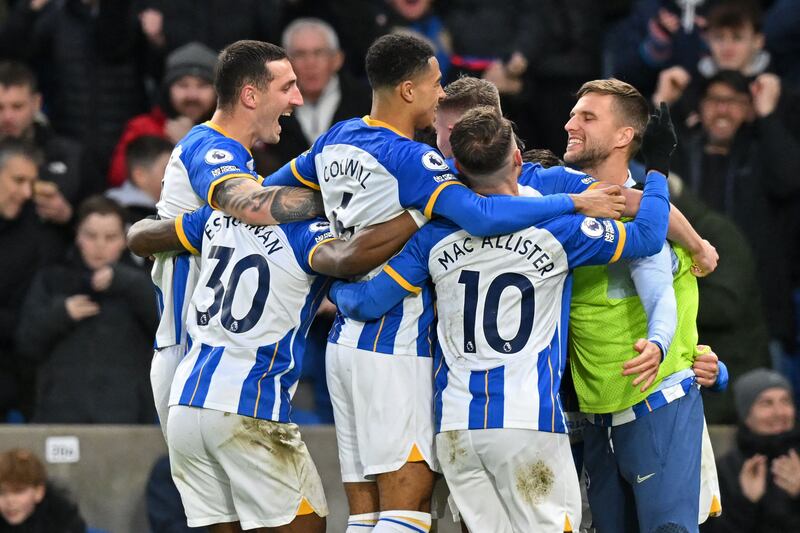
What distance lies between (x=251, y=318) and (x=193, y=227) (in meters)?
0.52

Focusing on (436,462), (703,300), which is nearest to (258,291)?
(436,462)

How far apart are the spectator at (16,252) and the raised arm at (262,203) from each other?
3876 mm

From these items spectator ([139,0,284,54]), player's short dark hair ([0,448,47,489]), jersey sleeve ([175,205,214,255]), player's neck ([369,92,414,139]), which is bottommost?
player's short dark hair ([0,448,47,489])

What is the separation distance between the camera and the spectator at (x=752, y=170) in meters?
10.1

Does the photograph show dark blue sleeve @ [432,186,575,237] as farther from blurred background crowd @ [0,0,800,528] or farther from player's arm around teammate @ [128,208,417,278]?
blurred background crowd @ [0,0,800,528]

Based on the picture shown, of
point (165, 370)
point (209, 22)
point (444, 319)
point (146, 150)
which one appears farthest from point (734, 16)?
point (165, 370)

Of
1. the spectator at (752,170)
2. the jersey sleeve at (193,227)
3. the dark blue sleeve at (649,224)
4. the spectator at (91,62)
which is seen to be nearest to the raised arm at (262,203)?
the jersey sleeve at (193,227)

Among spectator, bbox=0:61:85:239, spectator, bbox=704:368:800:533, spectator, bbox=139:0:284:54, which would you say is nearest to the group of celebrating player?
spectator, bbox=704:368:800:533

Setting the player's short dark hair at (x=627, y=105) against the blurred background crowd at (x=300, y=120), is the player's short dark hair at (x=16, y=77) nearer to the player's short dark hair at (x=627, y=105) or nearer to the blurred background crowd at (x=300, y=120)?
the blurred background crowd at (x=300, y=120)

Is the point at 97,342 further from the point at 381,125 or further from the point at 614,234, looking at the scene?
the point at 614,234

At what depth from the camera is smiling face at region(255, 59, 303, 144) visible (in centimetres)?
669

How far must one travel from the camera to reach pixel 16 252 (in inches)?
391

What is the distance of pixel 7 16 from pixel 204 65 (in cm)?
209

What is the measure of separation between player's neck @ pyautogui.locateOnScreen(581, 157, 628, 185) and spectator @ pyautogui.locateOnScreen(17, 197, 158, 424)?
3.69 meters
